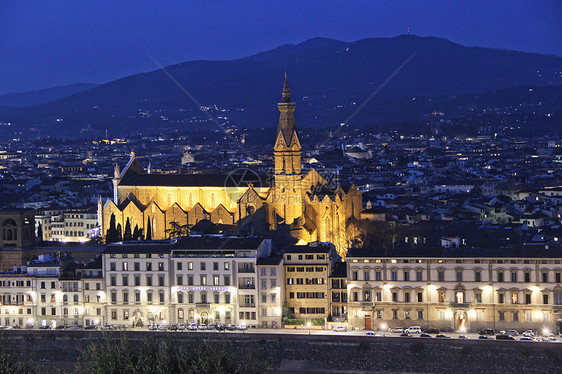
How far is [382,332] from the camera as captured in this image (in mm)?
51062

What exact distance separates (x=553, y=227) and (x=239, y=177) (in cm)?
1837

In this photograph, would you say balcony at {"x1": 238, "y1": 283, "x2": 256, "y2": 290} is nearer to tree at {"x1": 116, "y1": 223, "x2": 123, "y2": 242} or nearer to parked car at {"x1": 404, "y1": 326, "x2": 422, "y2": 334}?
parked car at {"x1": 404, "y1": 326, "x2": 422, "y2": 334}

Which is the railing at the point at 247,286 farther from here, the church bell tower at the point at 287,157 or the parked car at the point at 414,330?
the church bell tower at the point at 287,157

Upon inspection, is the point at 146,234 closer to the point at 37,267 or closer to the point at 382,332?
the point at 37,267

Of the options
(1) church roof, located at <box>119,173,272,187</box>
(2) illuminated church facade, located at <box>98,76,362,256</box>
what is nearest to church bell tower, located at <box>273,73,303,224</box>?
(2) illuminated church facade, located at <box>98,76,362,256</box>

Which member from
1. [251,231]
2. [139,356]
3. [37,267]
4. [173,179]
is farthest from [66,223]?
[139,356]

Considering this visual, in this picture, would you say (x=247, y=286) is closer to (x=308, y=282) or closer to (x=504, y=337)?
(x=308, y=282)

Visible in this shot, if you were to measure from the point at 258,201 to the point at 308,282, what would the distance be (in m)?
19.5

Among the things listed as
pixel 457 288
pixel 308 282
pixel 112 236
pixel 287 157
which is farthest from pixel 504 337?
Result: pixel 287 157

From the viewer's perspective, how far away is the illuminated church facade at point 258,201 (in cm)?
7162

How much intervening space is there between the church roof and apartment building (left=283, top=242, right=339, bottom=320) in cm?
2120

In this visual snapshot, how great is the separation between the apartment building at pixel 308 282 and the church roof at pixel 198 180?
21.2m

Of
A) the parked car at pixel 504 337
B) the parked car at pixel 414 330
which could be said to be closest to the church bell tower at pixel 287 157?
the parked car at pixel 414 330

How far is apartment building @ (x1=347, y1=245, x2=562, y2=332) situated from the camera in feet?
164
